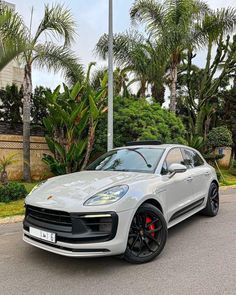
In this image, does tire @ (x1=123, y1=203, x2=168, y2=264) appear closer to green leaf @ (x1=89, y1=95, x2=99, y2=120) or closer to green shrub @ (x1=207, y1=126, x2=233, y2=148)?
green leaf @ (x1=89, y1=95, x2=99, y2=120)

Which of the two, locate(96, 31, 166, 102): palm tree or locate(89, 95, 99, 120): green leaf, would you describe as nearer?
locate(89, 95, 99, 120): green leaf

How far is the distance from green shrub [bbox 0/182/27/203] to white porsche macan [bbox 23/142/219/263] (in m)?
3.46

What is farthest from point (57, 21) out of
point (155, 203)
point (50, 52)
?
point (155, 203)

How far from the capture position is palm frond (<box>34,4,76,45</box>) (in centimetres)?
975

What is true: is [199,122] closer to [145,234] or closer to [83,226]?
[145,234]

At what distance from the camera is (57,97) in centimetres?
1018

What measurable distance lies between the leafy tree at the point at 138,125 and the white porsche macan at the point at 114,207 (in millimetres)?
5232


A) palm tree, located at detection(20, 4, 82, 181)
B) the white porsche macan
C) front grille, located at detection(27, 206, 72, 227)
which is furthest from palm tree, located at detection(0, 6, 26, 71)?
front grille, located at detection(27, 206, 72, 227)

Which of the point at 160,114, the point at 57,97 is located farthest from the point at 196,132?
the point at 57,97

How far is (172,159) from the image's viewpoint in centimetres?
524

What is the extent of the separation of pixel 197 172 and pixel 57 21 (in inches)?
273

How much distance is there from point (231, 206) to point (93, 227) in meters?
5.29

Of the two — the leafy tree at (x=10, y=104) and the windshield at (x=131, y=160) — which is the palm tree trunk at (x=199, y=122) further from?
the windshield at (x=131, y=160)

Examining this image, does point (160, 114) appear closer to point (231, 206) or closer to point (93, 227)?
point (231, 206)
